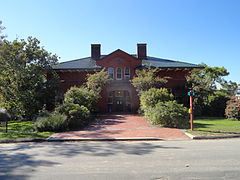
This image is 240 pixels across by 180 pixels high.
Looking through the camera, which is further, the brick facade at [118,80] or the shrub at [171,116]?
the brick facade at [118,80]

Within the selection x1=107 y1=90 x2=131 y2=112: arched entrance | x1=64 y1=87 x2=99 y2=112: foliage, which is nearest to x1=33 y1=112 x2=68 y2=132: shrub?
x1=64 y1=87 x2=99 y2=112: foliage

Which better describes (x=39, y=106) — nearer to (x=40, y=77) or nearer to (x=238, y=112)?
(x=40, y=77)

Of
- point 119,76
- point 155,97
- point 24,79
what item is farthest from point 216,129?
point 24,79

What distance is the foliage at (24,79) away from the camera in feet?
51.5

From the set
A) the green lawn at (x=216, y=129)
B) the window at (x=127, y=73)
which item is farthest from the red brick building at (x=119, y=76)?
the green lawn at (x=216, y=129)

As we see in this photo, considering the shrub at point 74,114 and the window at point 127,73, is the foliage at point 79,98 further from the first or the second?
the window at point 127,73

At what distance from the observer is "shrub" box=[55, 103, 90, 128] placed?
11336mm

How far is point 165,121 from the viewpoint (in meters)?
11.5

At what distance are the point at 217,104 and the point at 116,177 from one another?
1802 cm

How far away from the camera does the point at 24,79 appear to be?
53.7 ft

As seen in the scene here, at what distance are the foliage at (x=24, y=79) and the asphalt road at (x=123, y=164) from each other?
436 inches

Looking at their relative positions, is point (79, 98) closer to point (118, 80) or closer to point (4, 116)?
point (4, 116)

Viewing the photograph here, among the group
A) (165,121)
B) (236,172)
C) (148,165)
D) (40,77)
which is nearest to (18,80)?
(40,77)

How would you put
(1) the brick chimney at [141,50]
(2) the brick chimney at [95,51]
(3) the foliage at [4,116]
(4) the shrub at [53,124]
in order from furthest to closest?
(2) the brick chimney at [95,51] → (1) the brick chimney at [141,50] → (3) the foliage at [4,116] → (4) the shrub at [53,124]
